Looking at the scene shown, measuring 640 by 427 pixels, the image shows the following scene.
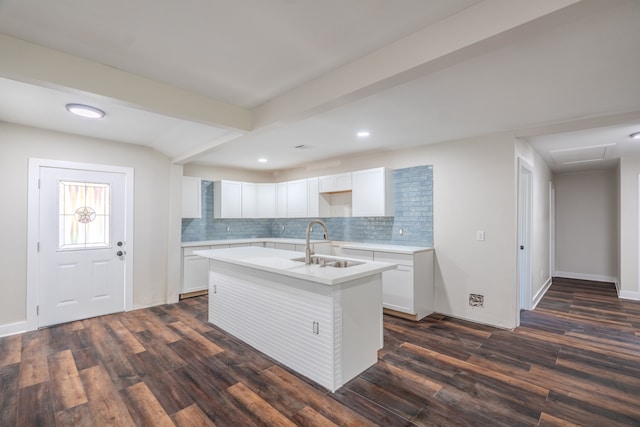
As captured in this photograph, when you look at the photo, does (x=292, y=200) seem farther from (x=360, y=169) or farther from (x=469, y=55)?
(x=469, y=55)

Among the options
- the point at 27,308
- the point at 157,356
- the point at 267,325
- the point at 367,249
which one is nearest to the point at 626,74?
the point at 367,249

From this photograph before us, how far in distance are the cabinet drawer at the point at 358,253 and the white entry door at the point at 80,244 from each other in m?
3.11

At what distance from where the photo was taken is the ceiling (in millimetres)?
1521

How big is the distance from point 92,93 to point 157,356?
90.8 inches

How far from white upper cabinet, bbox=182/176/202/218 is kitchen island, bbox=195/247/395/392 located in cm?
239

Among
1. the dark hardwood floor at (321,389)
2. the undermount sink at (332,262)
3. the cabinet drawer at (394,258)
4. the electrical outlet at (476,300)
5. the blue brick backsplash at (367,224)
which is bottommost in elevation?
the dark hardwood floor at (321,389)

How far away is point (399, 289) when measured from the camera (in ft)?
12.6

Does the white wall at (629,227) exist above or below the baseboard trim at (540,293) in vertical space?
above

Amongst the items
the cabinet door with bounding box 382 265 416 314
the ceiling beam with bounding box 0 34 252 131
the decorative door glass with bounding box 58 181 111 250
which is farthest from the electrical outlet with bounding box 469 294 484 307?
the decorative door glass with bounding box 58 181 111 250

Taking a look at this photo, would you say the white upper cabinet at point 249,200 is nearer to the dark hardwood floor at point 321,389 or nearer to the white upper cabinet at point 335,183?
the white upper cabinet at point 335,183

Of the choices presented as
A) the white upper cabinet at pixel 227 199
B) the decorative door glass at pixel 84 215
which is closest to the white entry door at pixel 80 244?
the decorative door glass at pixel 84 215

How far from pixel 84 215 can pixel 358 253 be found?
3.65 metres

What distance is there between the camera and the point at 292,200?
19.2 ft

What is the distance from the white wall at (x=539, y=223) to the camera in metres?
4.31
